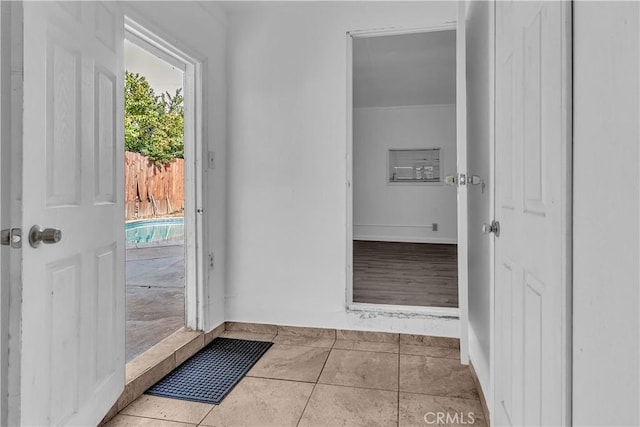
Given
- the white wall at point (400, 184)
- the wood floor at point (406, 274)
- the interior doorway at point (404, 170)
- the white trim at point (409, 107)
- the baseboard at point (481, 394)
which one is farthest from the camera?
the white wall at point (400, 184)

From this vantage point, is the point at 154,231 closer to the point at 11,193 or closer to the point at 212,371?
the point at 212,371

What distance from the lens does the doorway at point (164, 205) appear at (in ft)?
Answer: 8.12

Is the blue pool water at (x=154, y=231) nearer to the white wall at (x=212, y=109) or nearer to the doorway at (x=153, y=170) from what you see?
the doorway at (x=153, y=170)

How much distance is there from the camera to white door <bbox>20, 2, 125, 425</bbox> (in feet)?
3.81

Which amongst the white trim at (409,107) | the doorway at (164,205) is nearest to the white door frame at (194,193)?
the doorway at (164,205)

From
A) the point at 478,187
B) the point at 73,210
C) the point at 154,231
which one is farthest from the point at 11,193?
the point at 154,231

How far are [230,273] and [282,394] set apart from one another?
3.67 ft

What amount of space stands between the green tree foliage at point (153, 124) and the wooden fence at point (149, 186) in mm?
226
